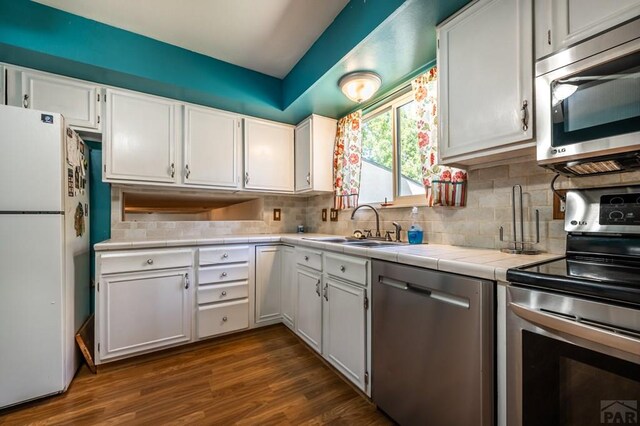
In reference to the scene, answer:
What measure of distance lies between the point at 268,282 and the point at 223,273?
1.41 ft

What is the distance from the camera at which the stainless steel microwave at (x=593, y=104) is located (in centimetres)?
86

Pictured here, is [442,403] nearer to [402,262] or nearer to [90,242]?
[402,262]

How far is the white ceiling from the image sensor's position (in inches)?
69.3

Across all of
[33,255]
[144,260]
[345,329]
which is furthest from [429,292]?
[33,255]

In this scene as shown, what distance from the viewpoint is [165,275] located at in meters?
2.11

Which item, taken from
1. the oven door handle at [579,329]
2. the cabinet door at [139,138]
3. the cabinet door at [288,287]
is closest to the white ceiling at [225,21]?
the cabinet door at [139,138]

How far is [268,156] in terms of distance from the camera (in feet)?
9.34

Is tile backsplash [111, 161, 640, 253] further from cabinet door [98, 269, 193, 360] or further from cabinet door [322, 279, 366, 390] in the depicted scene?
cabinet door [322, 279, 366, 390]

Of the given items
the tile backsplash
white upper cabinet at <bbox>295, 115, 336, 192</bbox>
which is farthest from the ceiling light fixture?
the tile backsplash

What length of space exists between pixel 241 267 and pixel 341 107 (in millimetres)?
1747

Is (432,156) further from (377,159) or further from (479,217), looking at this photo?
(377,159)

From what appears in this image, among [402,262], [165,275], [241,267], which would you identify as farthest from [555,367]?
[165,275]

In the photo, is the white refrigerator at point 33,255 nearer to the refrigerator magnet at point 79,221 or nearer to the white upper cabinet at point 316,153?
the refrigerator magnet at point 79,221

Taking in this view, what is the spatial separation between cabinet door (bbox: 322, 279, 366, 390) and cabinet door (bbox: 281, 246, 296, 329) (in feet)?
1.76
